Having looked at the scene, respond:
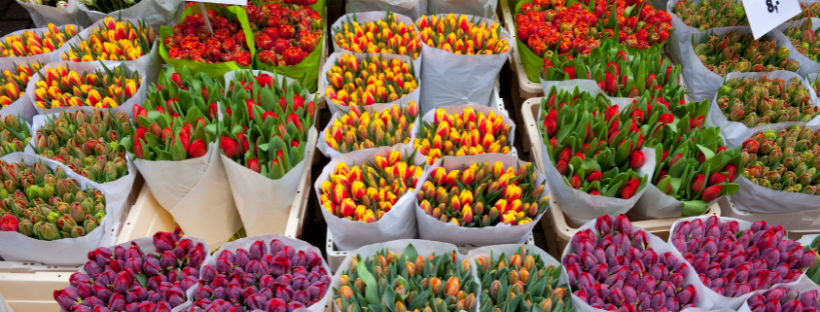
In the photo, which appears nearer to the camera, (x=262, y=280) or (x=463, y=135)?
(x=262, y=280)

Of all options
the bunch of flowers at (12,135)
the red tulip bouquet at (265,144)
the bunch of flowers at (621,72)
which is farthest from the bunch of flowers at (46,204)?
the bunch of flowers at (621,72)

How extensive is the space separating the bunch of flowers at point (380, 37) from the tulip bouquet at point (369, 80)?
7cm

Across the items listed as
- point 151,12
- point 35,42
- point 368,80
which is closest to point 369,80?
point 368,80

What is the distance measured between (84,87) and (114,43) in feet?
0.98

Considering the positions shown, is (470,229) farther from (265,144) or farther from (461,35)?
(461,35)

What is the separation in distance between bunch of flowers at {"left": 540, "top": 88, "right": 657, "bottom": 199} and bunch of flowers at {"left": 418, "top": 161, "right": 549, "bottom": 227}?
14 cm

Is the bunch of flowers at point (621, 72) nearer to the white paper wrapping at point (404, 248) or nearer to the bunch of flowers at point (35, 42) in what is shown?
the white paper wrapping at point (404, 248)

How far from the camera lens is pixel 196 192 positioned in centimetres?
184

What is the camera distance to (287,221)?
75.6 inches

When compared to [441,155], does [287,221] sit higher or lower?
lower

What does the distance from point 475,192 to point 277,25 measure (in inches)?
50.8

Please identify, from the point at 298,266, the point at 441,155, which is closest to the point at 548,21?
the point at 441,155

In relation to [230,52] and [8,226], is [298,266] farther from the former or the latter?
[230,52]

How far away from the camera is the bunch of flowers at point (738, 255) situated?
146 cm
